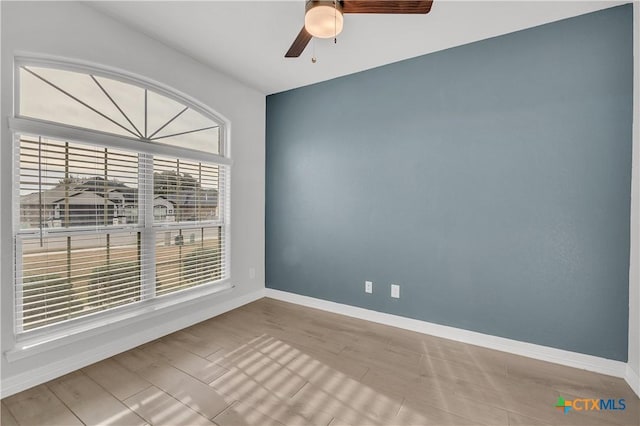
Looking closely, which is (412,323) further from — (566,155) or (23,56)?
(23,56)

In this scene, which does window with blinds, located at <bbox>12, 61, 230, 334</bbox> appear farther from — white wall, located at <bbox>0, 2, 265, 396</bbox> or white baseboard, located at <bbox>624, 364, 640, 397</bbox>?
white baseboard, located at <bbox>624, 364, 640, 397</bbox>

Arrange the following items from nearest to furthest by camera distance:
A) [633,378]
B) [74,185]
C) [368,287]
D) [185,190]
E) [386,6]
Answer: [386,6]
[633,378]
[74,185]
[185,190]
[368,287]

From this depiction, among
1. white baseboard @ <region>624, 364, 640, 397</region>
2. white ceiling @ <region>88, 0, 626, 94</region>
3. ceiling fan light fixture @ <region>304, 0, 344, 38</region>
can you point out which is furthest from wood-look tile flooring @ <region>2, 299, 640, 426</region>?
white ceiling @ <region>88, 0, 626, 94</region>

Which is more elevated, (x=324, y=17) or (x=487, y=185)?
(x=324, y=17)

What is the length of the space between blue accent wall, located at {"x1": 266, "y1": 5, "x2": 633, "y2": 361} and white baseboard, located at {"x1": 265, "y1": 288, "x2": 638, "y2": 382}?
63 millimetres

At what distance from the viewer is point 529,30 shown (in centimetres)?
237

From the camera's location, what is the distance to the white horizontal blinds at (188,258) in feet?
9.16

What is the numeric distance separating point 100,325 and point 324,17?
276 centimetres

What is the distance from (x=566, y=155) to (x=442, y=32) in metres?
1.42

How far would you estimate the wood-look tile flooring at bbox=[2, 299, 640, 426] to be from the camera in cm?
172

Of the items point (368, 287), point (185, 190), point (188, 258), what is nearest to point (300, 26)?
point (185, 190)

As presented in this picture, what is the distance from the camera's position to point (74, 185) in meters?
2.18

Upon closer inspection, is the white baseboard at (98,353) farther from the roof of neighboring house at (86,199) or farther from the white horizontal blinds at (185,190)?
the roof of neighboring house at (86,199)

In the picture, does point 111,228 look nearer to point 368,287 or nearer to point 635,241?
point 368,287
